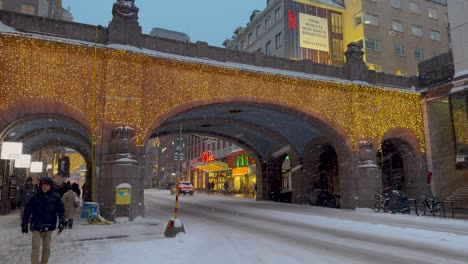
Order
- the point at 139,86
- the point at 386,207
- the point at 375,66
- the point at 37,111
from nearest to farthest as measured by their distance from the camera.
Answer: the point at 37,111, the point at 139,86, the point at 386,207, the point at 375,66

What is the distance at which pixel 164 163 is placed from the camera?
271 feet

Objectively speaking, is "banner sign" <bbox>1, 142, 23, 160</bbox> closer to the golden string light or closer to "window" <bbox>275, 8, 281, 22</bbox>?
the golden string light

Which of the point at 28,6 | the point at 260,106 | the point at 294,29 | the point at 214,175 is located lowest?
the point at 214,175

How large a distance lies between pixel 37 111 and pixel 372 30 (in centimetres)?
3883

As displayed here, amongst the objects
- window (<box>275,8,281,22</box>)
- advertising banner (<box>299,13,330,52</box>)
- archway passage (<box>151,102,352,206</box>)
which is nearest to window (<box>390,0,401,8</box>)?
advertising banner (<box>299,13,330,52</box>)

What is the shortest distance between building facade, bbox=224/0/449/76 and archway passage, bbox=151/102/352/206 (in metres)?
16.4

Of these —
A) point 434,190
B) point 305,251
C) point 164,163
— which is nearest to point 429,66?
point 434,190

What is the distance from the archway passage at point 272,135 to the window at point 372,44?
20054 millimetres

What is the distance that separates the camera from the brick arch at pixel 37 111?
14.8 metres

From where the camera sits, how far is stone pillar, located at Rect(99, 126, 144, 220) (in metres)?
15.3

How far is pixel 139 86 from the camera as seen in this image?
1722cm

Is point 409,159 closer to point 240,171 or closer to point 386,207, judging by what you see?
point 386,207

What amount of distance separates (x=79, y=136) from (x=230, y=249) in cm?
1836

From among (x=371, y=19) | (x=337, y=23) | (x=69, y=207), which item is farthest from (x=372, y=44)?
(x=69, y=207)
